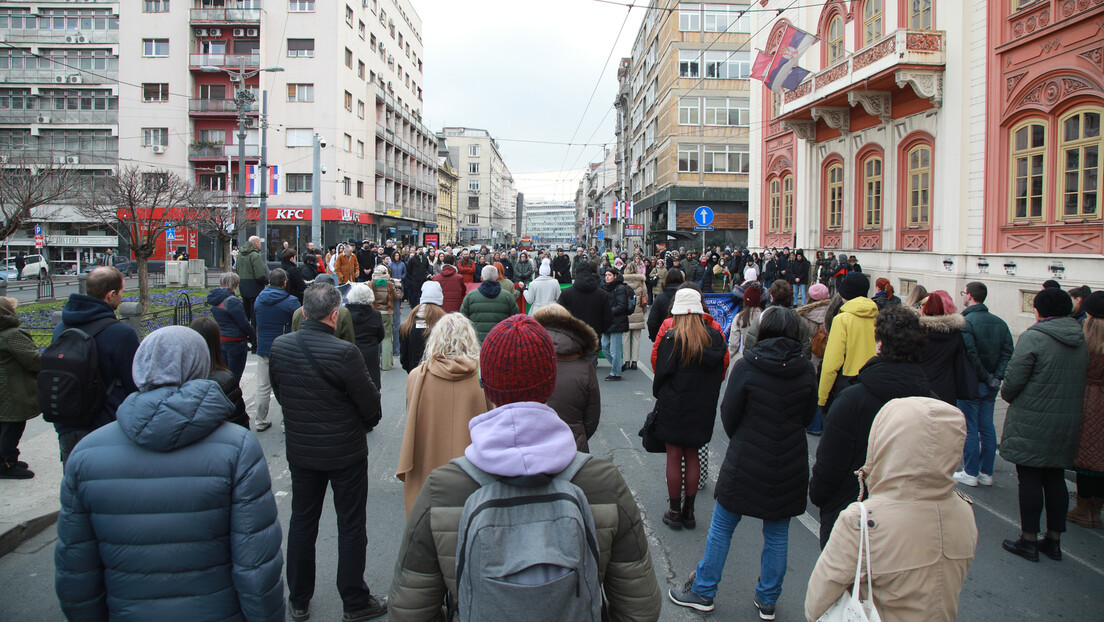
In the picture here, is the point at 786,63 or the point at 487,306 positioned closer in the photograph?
the point at 487,306

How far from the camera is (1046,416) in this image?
16.6 feet

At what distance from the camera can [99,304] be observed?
14.9 feet

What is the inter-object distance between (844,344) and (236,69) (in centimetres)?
5243

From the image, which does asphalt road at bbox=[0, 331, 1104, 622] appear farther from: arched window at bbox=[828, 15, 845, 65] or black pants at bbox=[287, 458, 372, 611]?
arched window at bbox=[828, 15, 845, 65]

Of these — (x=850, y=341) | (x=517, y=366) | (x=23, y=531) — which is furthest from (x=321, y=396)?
(x=850, y=341)

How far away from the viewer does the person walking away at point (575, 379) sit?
4254 millimetres

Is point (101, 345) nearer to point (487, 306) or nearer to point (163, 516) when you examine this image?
point (163, 516)

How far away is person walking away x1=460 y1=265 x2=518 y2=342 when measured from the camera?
7.66 meters

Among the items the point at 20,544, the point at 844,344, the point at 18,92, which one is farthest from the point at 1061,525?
the point at 18,92

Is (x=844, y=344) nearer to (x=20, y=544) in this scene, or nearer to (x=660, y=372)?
(x=660, y=372)

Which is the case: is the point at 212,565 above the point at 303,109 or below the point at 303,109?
below

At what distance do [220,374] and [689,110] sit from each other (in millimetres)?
41702

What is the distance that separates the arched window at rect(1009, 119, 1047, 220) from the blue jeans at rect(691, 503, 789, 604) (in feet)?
46.9

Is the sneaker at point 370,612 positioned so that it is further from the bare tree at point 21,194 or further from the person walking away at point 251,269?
the bare tree at point 21,194
